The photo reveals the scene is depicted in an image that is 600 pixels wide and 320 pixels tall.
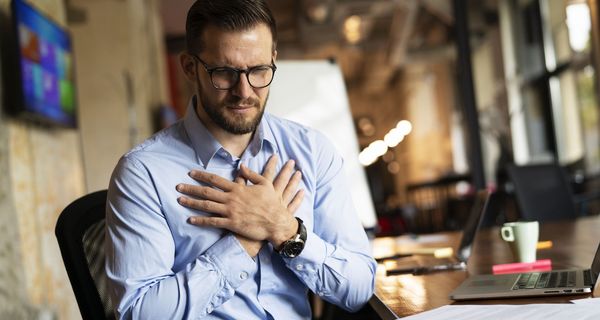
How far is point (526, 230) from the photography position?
69.0 inches

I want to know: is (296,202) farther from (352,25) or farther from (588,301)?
(352,25)

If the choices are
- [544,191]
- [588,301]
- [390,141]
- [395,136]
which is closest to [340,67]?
[544,191]

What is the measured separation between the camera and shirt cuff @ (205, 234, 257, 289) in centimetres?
142

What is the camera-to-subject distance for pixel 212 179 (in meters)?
1.46

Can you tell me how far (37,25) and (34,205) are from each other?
3.03 feet

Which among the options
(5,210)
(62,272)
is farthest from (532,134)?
(5,210)

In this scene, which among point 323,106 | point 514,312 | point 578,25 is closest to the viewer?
point 514,312

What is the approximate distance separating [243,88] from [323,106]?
2.29 metres

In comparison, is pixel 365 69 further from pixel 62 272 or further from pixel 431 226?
pixel 62 272

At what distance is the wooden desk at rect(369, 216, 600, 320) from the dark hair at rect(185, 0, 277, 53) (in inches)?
23.6

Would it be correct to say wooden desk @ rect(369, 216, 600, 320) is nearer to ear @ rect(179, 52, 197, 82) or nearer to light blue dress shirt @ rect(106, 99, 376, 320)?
light blue dress shirt @ rect(106, 99, 376, 320)

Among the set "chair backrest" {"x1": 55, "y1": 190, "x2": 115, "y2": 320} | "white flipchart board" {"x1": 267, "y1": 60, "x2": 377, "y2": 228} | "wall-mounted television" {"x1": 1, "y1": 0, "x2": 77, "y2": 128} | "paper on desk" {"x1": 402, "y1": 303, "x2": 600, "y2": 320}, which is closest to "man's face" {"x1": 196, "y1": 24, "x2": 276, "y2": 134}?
"chair backrest" {"x1": 55, "y1": 190, "x2": 115, "y2": 320}

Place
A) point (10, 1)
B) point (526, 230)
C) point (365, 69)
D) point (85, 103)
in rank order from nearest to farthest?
1. point (526, 230)
2. point (10, 1)
3. point (85, 103)
4. point (365, 69)

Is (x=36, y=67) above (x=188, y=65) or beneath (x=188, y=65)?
above
